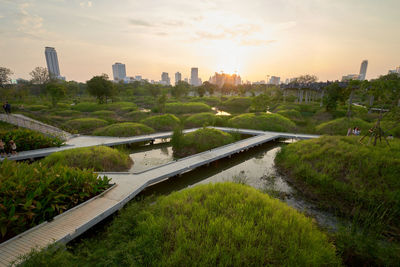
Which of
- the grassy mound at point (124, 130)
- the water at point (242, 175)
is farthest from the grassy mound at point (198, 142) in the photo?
the grassy mound at point (124, 130)

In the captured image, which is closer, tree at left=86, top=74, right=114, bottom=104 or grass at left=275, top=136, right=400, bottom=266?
grass at left=275, top=136, right=400, bottom=266

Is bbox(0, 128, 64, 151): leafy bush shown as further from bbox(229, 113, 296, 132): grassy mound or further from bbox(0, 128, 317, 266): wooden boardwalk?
bbox(229, 113, 296, 132): grassy mound

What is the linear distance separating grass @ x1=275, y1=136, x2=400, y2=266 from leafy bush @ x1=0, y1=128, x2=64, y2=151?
65.7ft

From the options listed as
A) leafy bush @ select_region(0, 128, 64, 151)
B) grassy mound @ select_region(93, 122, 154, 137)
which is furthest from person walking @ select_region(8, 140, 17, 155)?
grassy mound @ select_region(93, 122, 154, 137)

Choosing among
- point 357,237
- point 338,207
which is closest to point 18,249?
point 357,237

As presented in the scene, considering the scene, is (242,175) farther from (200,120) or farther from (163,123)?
(200,120)

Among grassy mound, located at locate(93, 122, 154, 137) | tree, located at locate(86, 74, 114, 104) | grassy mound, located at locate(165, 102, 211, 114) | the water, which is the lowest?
the water

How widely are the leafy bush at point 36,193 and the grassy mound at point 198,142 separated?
8.74m

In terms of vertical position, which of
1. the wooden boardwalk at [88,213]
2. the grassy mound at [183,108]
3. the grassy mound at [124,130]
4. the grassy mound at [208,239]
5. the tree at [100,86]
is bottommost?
the wooden boardwalk at [88,213]

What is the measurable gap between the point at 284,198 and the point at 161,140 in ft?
51.0

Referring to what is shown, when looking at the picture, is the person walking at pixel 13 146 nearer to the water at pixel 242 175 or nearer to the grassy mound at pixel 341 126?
the water at pixel 242 175

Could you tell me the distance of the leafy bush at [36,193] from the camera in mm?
6176

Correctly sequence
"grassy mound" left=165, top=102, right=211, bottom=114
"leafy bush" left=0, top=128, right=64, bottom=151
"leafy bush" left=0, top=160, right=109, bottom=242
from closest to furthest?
"leafy bush" left=0, top=160, right=109, bottom=242 → "leafy bush" left=0, top=128, right=64, bottom=151 → "grassy mound" left=165, top=102, right=211, bottom=114

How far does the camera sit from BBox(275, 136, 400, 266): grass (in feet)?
19.7
